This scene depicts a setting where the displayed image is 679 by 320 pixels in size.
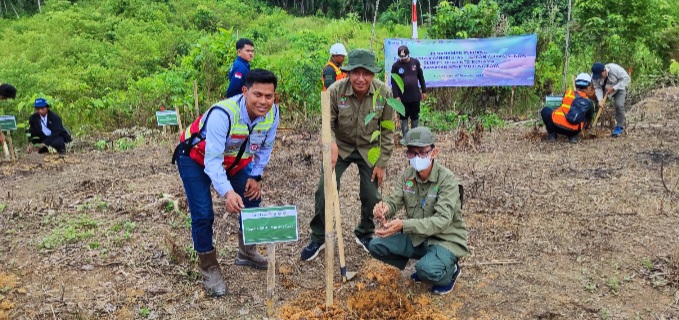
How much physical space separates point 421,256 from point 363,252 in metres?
0.74

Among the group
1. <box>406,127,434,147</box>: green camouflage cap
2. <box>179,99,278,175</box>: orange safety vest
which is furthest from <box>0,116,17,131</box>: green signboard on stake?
<box>406,127,434,147</box>: green camouflage cap

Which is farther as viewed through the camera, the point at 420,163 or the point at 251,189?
the point at 251,189

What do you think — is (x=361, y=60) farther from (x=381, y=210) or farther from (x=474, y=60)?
(x=474, y=60)

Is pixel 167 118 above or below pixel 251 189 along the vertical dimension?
above

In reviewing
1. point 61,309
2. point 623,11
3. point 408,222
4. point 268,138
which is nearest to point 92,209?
point 61,309

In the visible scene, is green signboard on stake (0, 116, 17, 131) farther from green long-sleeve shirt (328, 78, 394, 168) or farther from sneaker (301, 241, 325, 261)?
green long-sleeve shirt (328, 78, 394, 168)

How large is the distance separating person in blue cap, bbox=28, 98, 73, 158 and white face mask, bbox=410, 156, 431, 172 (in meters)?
6.39

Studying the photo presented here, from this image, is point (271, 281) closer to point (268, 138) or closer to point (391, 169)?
point (268, 138)

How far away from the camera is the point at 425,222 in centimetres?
316

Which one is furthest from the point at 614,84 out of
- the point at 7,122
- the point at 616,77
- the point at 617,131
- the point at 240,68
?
the point at 7,122

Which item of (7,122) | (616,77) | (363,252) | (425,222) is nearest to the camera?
(425,222)

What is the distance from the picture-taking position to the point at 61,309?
10.9 ft

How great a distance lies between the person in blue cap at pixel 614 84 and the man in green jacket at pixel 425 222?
5.37m

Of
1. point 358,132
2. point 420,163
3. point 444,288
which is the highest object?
point 358,132
